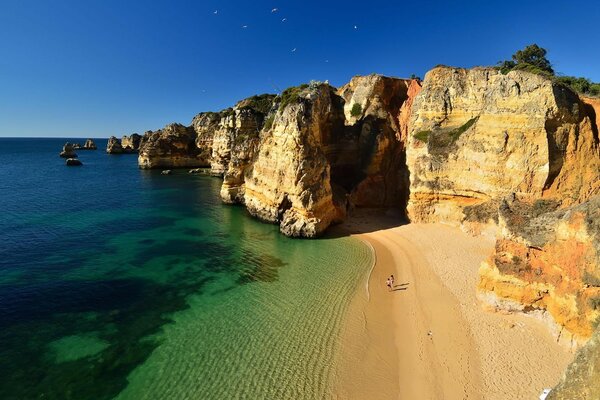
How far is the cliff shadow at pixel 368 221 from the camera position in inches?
1150

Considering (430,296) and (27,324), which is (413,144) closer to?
(430,296)

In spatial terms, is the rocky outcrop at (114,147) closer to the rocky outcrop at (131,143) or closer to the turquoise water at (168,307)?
the rocky outcrop at (131,143)

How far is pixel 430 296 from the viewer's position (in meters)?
18.0

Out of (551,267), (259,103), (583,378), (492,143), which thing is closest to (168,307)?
(583,378)

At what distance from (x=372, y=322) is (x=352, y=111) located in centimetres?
3030

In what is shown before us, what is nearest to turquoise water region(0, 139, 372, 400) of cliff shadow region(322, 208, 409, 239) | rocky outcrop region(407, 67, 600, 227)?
cliff shadow region(322, 208, 409, 239)

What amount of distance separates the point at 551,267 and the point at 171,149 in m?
78.2

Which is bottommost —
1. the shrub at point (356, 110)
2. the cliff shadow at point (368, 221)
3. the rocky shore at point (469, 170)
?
the cliff shadow at point (368, 221)

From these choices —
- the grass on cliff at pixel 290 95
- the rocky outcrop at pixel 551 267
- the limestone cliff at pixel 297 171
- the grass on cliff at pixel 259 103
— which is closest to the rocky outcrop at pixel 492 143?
the rocky outcrop at pixel 551 267

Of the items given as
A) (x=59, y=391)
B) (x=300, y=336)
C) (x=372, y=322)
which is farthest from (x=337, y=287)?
(x=59, y=391)

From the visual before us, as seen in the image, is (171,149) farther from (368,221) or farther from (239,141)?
(368,221)

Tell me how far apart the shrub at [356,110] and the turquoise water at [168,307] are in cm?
1858

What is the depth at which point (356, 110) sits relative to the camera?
4003 centimetres

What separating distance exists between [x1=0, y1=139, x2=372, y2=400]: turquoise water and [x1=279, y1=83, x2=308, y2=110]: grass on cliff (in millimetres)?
12612
